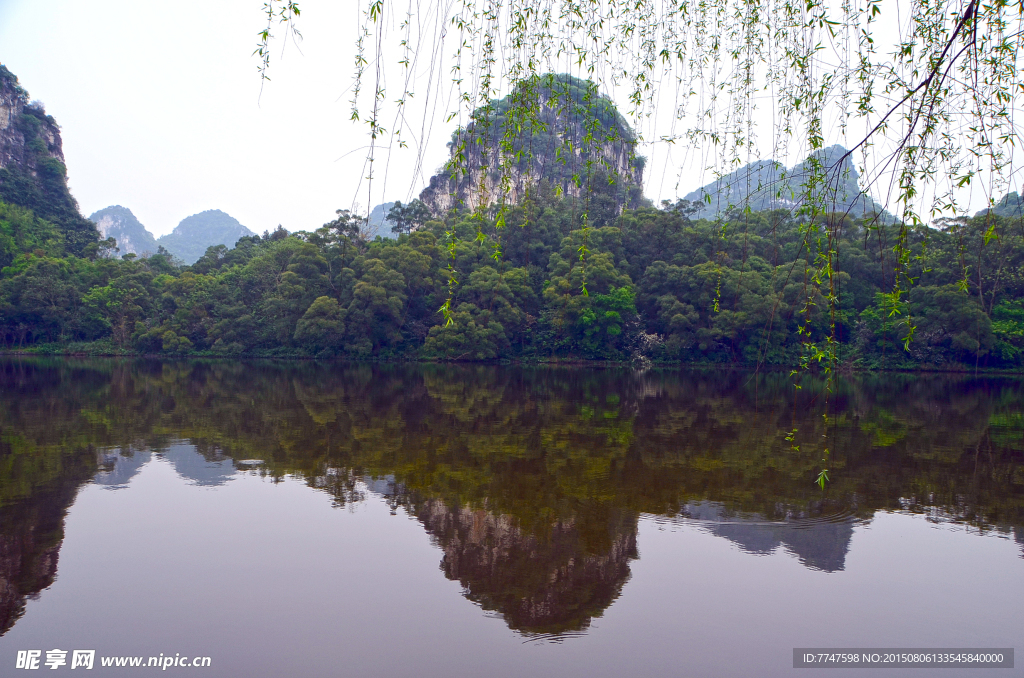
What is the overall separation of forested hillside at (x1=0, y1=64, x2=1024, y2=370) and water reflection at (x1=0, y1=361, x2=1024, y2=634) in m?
18.6

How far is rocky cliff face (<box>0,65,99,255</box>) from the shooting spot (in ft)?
237

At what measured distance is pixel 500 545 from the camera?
7.11 meters

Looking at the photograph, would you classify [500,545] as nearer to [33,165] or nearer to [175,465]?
[175,465]

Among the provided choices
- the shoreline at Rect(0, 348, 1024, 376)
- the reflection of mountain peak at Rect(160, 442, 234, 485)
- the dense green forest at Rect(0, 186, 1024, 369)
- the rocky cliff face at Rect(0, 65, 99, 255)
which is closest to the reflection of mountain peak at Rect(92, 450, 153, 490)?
the reflection of mountain peak at Rect(160, 442, 234, 485)

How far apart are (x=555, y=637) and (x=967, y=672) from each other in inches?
123

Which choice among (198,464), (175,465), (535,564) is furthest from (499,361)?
(535,564)

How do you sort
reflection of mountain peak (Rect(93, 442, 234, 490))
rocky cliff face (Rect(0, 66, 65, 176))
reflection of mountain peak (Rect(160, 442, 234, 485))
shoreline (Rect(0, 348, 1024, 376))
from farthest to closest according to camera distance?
rocky cliff face (Rect(0, 66, 65, 176)) → shoreline (Rect(0, 348, 1024, 376)) → reflection of mountain peak (Rect(160, 442, 234, 485)) → reflection of mountain peak (Rect(93, 442, 234, 490))

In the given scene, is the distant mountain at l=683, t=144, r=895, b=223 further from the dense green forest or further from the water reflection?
the dense green forest

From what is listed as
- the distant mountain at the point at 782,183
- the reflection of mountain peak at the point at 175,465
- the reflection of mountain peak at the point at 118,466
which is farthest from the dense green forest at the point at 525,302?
the distant mountain at the point at 782,183

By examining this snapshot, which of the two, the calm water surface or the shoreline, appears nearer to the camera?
the calm water surface

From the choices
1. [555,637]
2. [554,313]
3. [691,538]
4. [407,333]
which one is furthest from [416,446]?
[407,333]

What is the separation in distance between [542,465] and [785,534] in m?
4.39


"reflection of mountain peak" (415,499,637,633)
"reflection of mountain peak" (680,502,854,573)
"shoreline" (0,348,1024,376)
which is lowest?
"reflection of mountain peak" (415,499,637,633)

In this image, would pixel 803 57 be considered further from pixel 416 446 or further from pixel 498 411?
pixel 498 411
